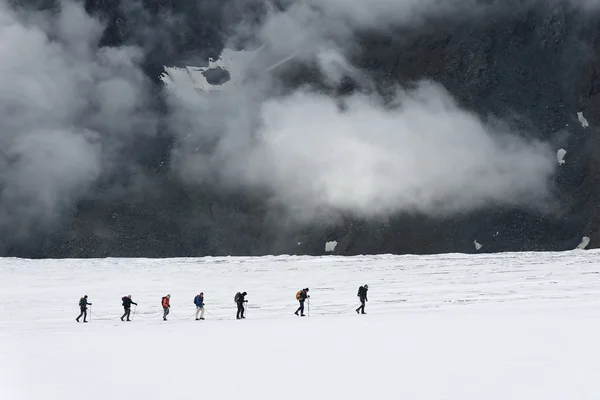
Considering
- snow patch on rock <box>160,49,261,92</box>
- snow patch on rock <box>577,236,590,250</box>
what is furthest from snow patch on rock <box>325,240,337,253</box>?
snow patch on rock <box>160,49,261,92</box>

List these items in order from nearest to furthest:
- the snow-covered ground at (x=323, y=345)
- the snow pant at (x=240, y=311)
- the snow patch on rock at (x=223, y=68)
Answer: the snow-covered ground at (x=323, y=345) → the snow pant at (x=240, y=311) → the snow patch on rock at (x=223, y=68)

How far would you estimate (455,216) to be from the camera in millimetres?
117875

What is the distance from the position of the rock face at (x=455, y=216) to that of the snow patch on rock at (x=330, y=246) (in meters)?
0.80

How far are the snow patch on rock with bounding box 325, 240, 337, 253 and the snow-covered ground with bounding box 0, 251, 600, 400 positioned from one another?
62.3 metres

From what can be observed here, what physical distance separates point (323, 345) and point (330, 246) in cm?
9768

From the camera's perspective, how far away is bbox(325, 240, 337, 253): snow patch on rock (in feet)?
388

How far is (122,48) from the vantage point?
549 ft

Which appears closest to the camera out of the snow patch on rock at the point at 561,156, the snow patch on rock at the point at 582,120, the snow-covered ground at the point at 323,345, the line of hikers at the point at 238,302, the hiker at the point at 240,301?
the snow-covered ground at the point at 323,345

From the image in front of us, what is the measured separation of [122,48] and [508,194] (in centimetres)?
9552

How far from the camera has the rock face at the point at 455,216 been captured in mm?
113062

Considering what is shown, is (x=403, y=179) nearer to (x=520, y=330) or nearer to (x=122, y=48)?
(x=122, y=48)

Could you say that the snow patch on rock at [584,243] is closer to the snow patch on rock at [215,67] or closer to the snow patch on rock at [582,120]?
the snow patch on rock at [582,120]

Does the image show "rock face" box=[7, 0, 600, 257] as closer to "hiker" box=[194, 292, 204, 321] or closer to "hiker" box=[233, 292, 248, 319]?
"hiker" box=[233, 292, 248, 319]

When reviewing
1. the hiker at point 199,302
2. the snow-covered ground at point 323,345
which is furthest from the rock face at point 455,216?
the hiker at point 199,302
